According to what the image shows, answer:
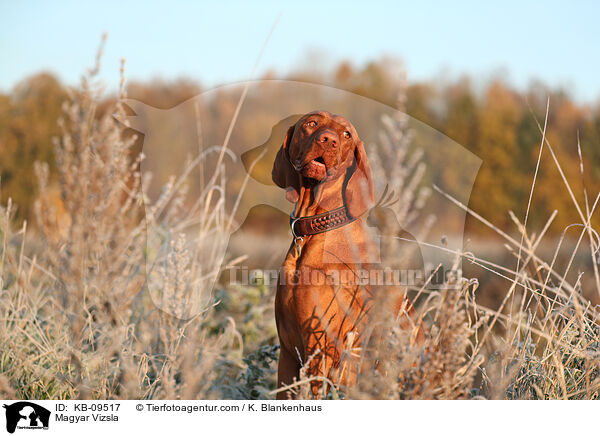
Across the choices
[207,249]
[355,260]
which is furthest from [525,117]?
[355,260]

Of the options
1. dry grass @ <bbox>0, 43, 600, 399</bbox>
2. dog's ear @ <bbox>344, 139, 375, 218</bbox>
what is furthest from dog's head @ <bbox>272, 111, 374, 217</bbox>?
dry grass @ <bbox>0, 43, 600, 399</bbox>

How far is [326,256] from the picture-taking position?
200 centimetres

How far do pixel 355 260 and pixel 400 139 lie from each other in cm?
90

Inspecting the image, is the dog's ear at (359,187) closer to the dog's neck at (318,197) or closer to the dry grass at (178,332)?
the dog's neck at (318,197)
